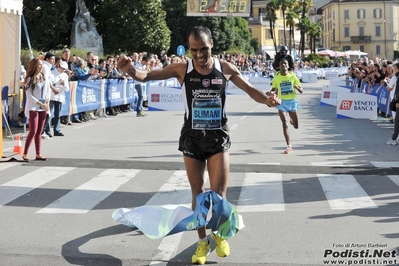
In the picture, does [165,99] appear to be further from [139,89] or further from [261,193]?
[261,193]

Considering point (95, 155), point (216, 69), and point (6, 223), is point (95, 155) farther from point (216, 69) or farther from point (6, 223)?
point (216, 69)

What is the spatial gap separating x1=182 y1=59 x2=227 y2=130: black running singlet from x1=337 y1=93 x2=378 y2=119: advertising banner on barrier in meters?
17.0

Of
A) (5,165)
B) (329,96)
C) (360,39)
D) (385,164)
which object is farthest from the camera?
(360,39)

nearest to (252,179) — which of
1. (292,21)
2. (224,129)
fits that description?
(224,129)

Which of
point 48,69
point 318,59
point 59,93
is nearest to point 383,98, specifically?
point 59,93

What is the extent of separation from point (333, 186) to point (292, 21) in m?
93.0

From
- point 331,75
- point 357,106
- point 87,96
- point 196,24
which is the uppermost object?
point 196,24

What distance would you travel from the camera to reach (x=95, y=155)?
1392cm

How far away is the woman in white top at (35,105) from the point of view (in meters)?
13.0

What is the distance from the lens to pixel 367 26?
144 m

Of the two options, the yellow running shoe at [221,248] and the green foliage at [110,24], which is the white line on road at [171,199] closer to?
the yellow running shoe at [221,248]

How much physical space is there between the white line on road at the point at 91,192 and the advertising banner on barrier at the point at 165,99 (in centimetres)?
1417

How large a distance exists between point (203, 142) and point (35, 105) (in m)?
7.17

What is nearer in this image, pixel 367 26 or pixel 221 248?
pixel 221 248
